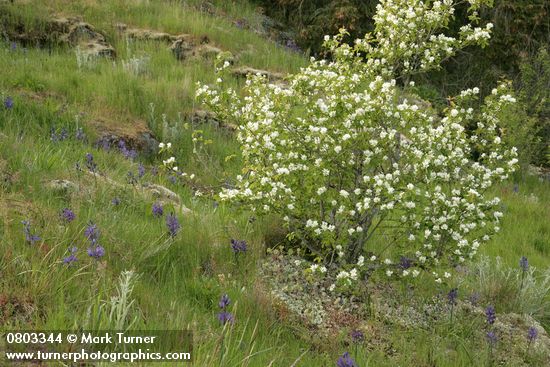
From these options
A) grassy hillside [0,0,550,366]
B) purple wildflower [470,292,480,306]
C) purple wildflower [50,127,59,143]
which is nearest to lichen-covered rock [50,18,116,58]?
grassy hillside [0,0,550,366]

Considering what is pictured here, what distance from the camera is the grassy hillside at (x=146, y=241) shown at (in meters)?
2.90

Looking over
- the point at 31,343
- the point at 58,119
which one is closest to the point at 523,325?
the point at 31,343

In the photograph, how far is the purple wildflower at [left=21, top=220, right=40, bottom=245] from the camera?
3088 mm

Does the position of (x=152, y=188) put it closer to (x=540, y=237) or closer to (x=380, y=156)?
(x=380, y=156)

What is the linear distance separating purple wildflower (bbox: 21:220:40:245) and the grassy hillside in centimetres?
3

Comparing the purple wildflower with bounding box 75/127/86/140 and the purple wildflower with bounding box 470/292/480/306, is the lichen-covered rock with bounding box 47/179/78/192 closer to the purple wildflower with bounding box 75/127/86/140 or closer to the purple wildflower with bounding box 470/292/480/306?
the purple wildflower with bounding box 75/127/86/140

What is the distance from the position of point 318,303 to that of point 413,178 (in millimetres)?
1219

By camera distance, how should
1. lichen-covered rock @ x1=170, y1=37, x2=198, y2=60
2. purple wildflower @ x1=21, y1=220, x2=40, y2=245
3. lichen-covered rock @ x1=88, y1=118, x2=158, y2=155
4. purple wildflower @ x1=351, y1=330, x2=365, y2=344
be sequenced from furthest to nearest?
lichen-covered rock @ x1=170, y1=37, x2=198, y2=60, lichen-covered rock @ x1=88, y1=118, x2=158, y2=155, purple wildflower @ x1=351, y1=330, x2=365, y2=344, purple wildflower @ x1=21, y1=220, x2=40, y2=245

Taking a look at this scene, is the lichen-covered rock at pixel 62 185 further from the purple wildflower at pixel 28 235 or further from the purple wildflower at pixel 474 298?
the purple wildflower at pixel 474 298

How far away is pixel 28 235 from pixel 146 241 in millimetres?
948

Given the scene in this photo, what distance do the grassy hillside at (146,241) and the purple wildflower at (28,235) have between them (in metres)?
0.03

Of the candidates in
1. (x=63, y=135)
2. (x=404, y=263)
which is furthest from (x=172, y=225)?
(x=63, y=135)

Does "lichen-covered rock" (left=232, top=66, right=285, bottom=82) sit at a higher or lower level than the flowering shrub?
lower

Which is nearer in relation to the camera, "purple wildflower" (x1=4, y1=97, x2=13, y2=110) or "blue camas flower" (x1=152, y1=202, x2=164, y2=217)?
"blue camas flower" (x1=152, y1=202, x2=164, y2=217)
